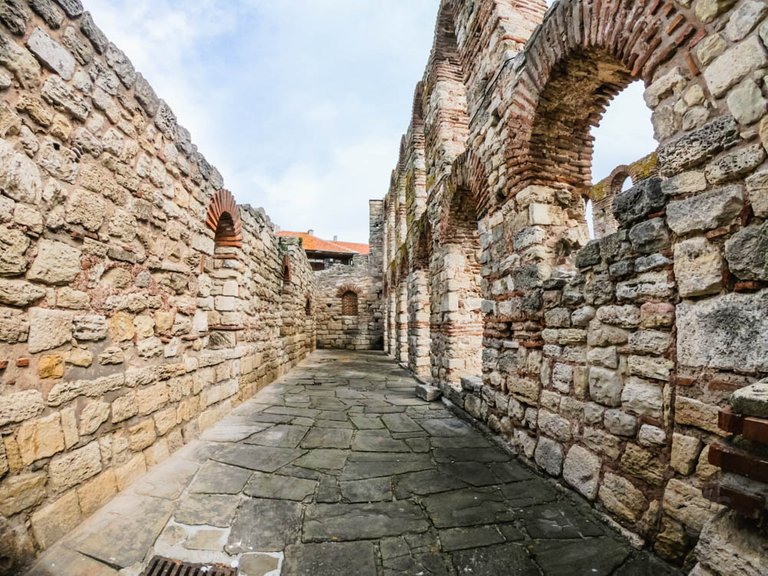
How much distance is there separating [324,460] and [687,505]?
7.70 feet

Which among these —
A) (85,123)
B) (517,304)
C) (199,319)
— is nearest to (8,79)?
(85,123)

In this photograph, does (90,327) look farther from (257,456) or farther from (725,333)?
(725,333)

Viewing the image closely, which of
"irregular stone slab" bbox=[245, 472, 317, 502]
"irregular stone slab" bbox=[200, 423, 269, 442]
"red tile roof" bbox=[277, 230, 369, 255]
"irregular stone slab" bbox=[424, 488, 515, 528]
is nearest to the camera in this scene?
"irregular stone slab" bbox=[424, 488, 515, 528]

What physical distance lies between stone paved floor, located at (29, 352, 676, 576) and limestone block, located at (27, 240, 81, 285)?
4.55 feet

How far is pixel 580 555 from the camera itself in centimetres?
179

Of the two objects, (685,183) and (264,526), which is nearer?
(685,183)

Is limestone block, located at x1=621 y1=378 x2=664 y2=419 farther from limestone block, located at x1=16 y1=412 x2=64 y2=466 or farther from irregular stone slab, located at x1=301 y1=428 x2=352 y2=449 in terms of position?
limestone block, located at x1=16 y1=412 x2=64 y2=466

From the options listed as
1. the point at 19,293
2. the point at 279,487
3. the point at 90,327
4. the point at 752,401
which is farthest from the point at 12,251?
the point at 752,401

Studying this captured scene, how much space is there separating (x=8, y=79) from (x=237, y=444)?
2926mm

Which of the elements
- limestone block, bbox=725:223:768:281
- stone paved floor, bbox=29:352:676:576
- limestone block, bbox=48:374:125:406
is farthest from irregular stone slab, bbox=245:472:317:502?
limestone block, bbox=725:223:768:281

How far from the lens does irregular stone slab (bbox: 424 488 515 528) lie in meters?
2.09

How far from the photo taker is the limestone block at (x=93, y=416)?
2.11 metres

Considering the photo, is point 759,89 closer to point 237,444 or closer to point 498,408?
point 498,408

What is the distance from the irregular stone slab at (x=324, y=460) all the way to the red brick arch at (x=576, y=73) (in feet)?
9.80
